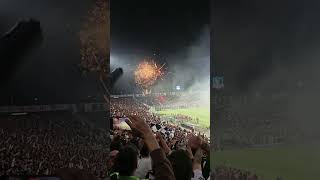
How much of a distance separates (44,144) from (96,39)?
97cm

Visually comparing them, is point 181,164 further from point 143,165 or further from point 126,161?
point 126,161

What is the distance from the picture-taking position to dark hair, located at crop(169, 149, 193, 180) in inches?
125

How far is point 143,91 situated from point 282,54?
1.13 m

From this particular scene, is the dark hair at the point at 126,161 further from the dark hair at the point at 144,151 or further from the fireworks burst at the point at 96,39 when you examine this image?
the fireworks burst at the point at 96,39

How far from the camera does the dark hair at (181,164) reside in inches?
125

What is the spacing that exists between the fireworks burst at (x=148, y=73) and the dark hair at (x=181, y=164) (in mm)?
593

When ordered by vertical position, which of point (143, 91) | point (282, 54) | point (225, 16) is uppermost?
point (225, 16)

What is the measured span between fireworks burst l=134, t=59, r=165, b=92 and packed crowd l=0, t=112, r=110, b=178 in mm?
572

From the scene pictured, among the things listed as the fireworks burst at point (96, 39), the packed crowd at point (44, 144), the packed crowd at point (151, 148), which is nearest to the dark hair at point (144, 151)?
the packed crowd at point (151, 148)

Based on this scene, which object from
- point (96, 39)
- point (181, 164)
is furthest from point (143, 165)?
point (96, 39)

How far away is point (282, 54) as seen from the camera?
3146 millimetres

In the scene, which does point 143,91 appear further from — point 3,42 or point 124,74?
point 3,42

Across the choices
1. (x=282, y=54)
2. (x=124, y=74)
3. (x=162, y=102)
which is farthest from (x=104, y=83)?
(x=282, y=54)

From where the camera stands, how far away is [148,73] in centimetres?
329
